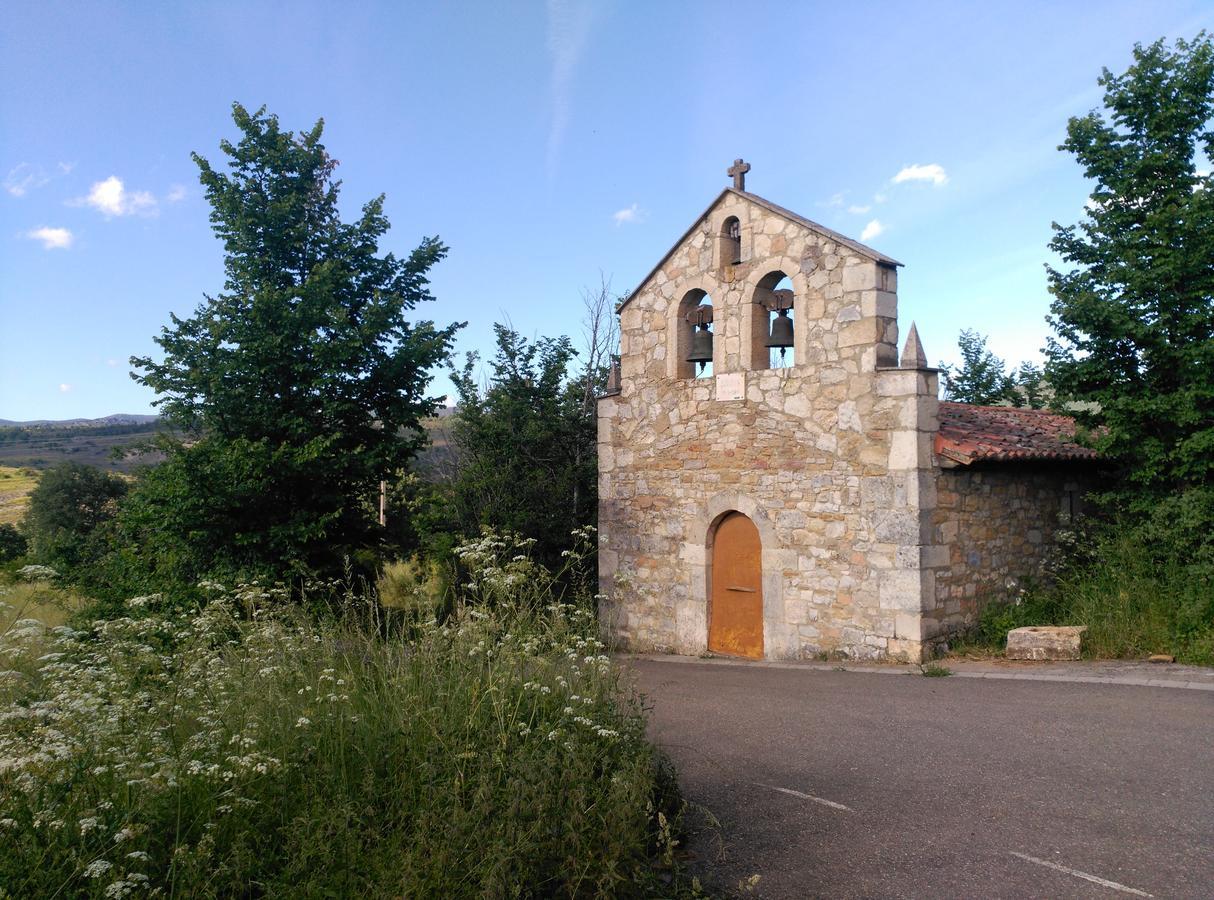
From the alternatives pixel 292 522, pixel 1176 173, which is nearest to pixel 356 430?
pixel 292 522

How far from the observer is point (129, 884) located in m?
2.59

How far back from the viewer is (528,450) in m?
15.3

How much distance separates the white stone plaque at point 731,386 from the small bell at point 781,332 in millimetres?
584

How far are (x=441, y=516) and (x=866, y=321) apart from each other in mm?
8893

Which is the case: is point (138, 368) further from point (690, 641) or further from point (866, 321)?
point (866, 321)

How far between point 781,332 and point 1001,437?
3121 millimetres

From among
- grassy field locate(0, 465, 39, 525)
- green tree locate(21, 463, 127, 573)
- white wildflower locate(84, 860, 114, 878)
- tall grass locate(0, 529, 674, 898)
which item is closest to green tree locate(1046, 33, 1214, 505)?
tall grass locate(0, 529, 674, 898)

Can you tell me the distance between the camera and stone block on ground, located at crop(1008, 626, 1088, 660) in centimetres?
854

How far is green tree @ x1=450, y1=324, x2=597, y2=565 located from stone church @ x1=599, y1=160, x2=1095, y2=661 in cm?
277

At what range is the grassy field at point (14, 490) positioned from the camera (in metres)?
27.5

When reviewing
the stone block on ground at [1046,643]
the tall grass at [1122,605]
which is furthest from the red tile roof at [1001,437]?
the stone block on ground at [1046,643]

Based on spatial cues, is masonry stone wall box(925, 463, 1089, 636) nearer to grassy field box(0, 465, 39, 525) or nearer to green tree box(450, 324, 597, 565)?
green tree box(450, 324, 597, 565)

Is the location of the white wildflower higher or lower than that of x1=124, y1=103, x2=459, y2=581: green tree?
lower

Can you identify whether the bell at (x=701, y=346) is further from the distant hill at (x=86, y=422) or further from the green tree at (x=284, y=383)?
the distant hill at (x=86, y=422)
